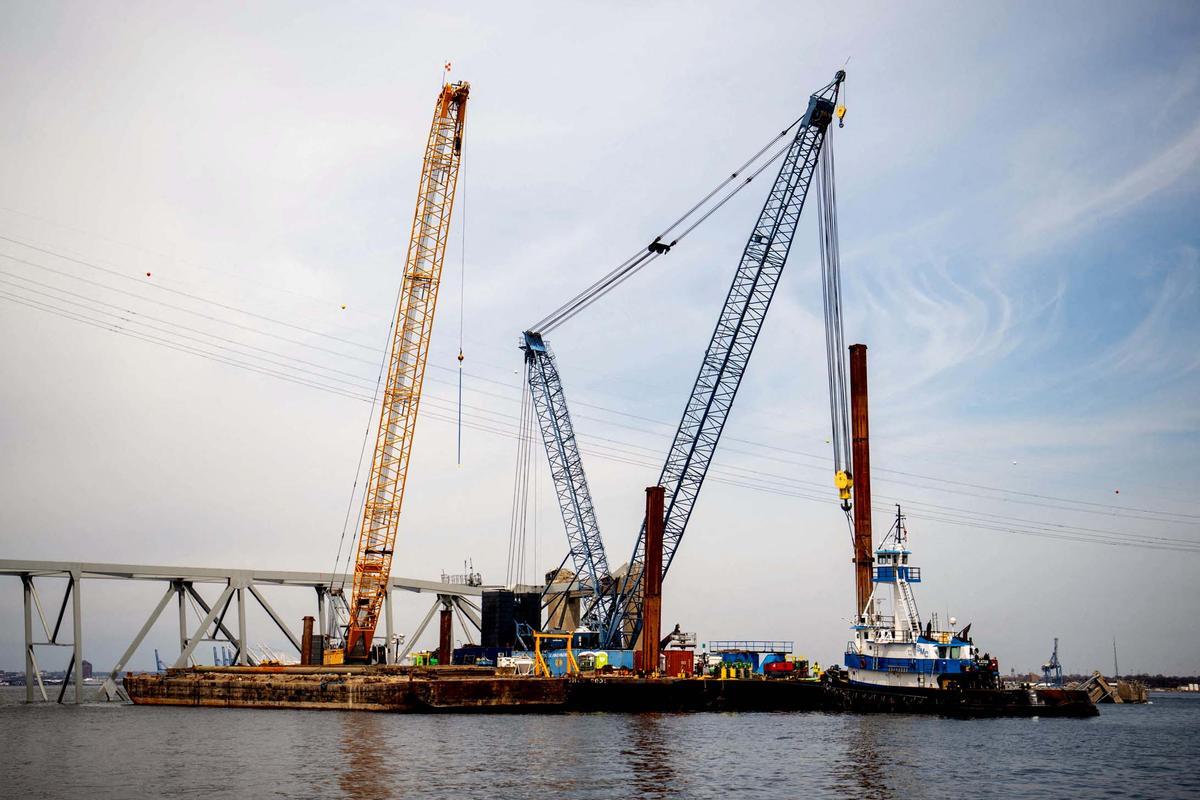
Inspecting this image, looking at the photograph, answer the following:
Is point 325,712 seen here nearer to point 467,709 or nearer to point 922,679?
point 467,709

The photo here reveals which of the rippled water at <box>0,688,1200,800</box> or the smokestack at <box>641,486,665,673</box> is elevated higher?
the smokestack at <box>641,486,665,673</box>

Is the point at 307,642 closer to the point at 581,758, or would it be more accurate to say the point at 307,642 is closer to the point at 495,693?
the point at 495,693

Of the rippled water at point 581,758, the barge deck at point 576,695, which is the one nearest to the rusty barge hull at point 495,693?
the barge deck at point 576,695

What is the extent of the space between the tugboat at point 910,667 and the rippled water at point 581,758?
1.95m

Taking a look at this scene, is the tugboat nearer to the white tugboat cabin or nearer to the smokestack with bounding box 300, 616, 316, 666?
the white tugboat cabin

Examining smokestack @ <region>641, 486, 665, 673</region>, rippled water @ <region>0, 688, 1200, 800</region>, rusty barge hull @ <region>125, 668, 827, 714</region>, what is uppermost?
smokestack @ <region>641, 486, 665, 673</region>

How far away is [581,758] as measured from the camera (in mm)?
45594

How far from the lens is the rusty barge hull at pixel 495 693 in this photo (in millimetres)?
71812

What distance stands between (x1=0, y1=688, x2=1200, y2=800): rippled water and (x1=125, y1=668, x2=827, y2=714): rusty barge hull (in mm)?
3294

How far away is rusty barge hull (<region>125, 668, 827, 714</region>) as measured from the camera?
71812mm

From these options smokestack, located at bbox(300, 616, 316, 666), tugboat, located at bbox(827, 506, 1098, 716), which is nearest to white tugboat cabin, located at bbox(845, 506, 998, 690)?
tugboat, located at bbox(827, 506, 1098, 716)

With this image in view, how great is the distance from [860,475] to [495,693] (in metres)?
32.5

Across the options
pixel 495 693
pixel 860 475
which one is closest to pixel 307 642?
pixel 495 693

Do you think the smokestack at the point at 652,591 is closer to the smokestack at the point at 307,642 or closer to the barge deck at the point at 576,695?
the barge deck at the point at 576,695
